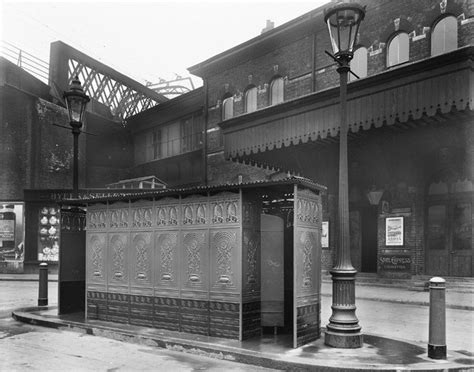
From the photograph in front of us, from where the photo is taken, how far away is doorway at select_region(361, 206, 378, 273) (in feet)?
64.5

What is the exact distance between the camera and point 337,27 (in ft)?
26.2

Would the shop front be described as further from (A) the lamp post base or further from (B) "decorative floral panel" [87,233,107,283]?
(A) the lamp post base

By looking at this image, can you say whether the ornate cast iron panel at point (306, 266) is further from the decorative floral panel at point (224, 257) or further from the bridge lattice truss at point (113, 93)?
the bridge lattice truss at point (113, 93)

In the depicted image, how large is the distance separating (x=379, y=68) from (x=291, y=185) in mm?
12304

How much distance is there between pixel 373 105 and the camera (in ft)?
42.8

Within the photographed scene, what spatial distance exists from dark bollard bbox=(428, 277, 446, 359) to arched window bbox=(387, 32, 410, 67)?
1288cm

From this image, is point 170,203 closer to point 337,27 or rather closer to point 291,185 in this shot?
point 291,185

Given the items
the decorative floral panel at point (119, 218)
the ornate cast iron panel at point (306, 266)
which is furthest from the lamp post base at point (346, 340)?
the decorative floral panel at point (119, 218)

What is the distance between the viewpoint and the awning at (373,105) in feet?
38.0

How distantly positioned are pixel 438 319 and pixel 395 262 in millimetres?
11294

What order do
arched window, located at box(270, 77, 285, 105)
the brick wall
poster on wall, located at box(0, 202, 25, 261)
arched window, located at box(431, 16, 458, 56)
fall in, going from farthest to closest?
poster on wall, located at box(0, 202, 25, 261) < arched window, located at box(270, 77, 285, 105) < the brick wall < arched window, located at box(431, 16, 458, 56)

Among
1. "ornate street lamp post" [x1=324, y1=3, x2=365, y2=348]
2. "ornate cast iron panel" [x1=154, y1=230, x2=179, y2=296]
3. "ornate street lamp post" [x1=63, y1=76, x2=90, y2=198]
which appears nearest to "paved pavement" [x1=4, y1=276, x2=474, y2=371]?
"ornate street lamp post" [x1=324, y1=3, x2=365, y2=348]

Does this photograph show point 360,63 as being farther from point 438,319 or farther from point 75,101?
point 438,319

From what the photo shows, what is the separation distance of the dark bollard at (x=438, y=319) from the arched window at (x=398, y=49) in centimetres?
1288
